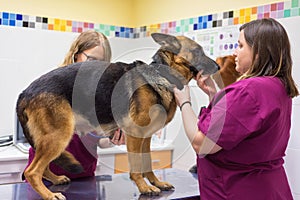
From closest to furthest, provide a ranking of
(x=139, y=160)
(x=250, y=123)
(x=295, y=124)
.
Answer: (x=250, y=123) < (x=139, y=160) < (x=295, y=124)

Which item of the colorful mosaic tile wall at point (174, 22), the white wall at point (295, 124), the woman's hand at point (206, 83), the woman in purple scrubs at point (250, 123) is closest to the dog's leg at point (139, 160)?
the woman in purple scrubs at point (250, 123)

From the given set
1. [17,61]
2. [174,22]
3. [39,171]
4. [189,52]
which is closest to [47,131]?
[39,171]

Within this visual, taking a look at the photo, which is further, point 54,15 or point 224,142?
point 54,15

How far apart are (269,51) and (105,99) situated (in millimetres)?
534

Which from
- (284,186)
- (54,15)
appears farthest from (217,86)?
(54,15)

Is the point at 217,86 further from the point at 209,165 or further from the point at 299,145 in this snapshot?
the point at 299,145

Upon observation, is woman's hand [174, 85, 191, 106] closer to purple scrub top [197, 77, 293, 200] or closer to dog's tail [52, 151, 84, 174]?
purple scrub top [197, 77, 293, 200]

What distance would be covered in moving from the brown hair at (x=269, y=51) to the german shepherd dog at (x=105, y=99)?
0.14 metres

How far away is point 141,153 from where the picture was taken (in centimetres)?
132

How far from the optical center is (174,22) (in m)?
2.83

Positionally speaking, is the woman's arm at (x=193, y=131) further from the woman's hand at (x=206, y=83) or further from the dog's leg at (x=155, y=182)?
the dog's leg at (x=155, y=182)

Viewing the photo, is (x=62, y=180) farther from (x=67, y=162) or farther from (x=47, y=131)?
(x=47, y=131)

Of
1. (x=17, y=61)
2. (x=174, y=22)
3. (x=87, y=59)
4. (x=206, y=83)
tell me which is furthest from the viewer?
(x=174, y=22)

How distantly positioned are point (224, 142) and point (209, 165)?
15 cm
